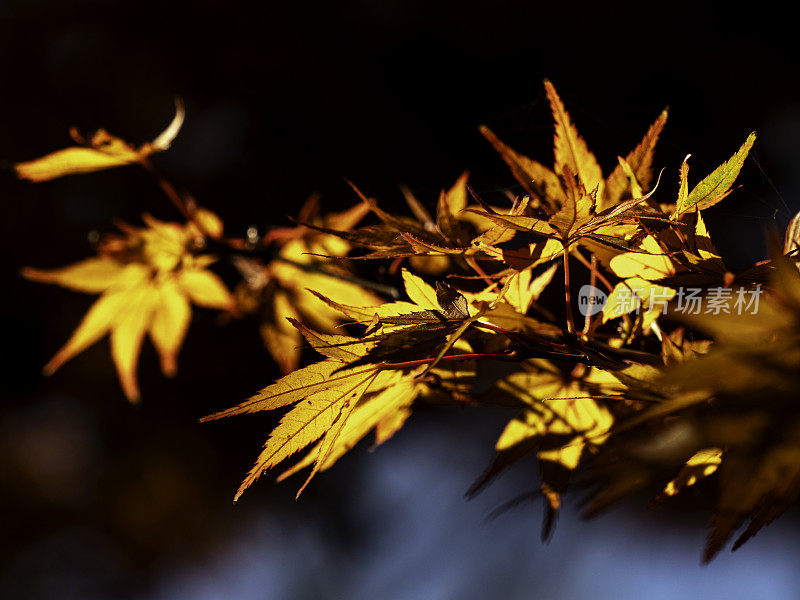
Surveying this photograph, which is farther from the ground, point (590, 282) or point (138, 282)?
point (138, 282)

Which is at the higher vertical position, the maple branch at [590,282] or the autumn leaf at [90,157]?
the autumn leaf at [90,157]

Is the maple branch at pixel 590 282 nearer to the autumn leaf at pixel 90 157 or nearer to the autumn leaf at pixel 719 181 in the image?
the autumn leaf at pixel 719 181

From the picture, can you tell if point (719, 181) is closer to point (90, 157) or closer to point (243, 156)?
point (90, 157)

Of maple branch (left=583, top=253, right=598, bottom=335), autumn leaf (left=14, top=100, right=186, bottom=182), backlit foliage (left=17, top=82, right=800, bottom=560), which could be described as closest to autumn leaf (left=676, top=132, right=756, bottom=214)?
backlit foliage (left=17, top=82, right=800, bottom=560)

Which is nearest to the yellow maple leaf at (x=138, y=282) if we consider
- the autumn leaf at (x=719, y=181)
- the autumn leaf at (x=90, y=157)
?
the autumn leaf at (x=90, y=157)

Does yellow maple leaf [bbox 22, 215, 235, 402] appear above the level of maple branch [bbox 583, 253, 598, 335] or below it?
above

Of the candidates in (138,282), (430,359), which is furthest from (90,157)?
(430,359)

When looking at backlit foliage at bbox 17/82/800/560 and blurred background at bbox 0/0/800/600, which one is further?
blurred background at bbox 0/0/800/600

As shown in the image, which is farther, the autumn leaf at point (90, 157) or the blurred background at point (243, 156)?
the blurred background at point (243, 156)

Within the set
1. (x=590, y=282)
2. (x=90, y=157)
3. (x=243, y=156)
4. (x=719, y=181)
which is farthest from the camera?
(x=243, y=156)

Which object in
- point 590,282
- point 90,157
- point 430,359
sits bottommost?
point 590,282

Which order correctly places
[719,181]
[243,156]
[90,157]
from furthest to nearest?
[243,156]
[90,157]
[719,181]

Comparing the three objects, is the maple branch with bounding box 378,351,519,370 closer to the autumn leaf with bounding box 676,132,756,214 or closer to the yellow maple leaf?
the autumn leaf with bounding box 676,132,756,214
